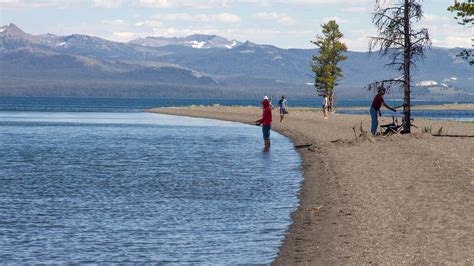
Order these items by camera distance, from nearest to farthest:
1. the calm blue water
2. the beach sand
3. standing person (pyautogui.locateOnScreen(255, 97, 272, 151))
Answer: the beach sand < the calm blue water < standing person (pyautogui.locateOnScreen(255, 97, 272, 151))

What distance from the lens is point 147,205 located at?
22.8 meters

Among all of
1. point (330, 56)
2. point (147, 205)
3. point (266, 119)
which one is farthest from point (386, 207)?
point (330, 56)

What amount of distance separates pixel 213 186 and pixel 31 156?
1638 cm

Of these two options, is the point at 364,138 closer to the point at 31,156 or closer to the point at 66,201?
the point at 31,156

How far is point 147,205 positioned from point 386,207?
6.36m

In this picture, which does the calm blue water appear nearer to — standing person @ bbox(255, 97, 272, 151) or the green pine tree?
standing person @ bbox(255, 97, 272, 151)

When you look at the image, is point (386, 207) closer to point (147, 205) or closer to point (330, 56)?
point (147, 205)

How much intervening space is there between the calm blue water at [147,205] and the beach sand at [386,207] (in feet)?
2.16

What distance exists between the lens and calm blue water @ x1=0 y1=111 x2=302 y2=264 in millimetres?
16406

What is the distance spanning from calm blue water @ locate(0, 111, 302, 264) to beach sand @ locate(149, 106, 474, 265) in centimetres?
66

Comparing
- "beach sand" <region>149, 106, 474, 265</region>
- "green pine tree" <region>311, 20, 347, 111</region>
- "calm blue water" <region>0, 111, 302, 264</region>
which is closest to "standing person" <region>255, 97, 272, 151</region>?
"calm blue water" <region>0, 111, 302, 264</region>

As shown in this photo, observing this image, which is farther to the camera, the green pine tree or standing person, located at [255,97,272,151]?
the green pine tree

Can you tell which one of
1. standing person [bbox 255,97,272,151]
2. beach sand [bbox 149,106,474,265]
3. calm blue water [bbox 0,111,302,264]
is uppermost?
standing person [bbox 255,97,272,151]

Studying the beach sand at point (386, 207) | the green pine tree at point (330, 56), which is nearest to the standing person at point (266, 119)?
the beach sand at point (386, 207)
